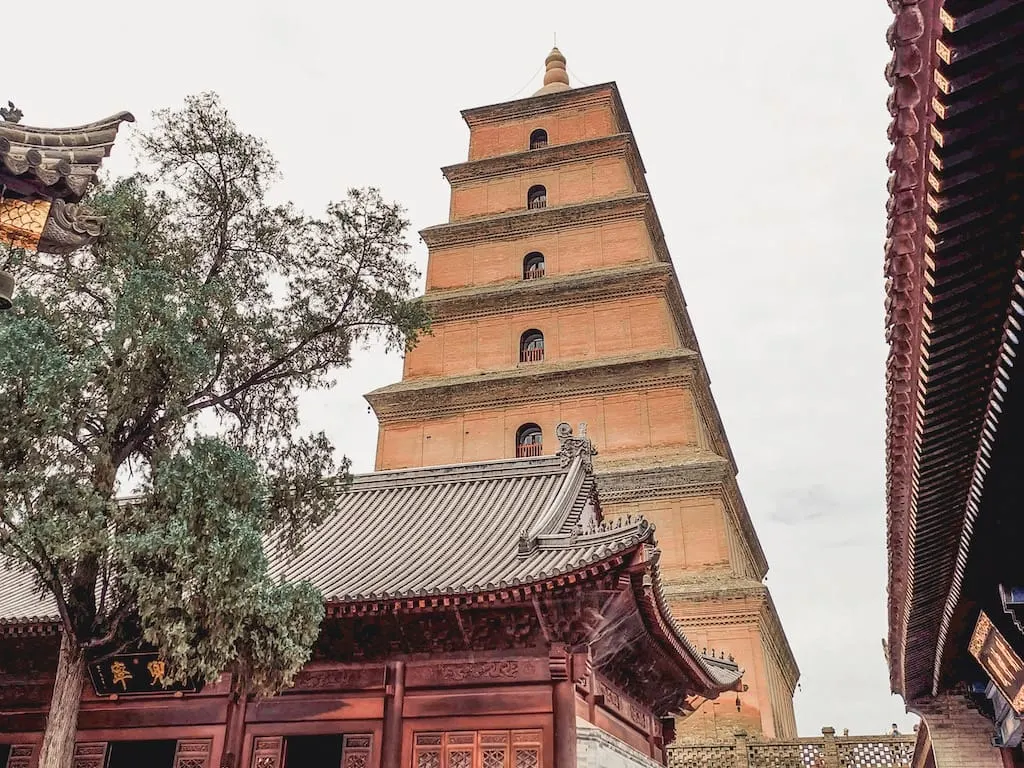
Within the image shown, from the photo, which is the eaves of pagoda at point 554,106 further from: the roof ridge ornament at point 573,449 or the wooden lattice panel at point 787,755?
the wooden lattice panel at point 787,755

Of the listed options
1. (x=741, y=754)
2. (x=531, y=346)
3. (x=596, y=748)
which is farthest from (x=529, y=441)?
(x=596, y=748)

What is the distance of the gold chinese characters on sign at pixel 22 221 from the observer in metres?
5.16

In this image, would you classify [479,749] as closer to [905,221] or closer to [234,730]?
[234,730]

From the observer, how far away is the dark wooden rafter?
2.98 metres

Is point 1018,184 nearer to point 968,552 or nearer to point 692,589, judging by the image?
point 968,552

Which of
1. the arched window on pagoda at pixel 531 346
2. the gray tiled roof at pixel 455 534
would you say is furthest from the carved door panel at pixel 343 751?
the arched window on pagoda at pixel 531 346

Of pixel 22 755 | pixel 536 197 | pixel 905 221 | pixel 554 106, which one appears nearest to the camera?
pixel 905 221

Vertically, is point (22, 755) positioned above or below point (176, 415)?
below

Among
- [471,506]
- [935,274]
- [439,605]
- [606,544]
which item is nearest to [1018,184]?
[935,274]

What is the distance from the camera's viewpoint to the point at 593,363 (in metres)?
23.3

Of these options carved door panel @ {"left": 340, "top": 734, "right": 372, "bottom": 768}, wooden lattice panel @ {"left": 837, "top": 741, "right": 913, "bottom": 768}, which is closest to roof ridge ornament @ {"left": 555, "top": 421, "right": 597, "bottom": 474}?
carved door panel @ {"left": 340, "top": 734, "right": 372, "bottom": 768}

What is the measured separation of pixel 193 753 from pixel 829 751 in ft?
41.6

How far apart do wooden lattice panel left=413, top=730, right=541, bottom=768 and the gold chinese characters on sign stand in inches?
278

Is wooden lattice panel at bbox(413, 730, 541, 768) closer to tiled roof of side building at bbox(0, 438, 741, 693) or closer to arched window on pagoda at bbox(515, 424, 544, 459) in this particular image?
tiled roof of side building at bbox(0, 438, 741, 693)
